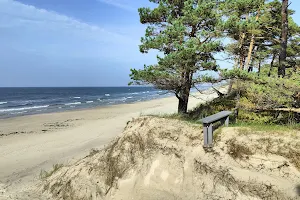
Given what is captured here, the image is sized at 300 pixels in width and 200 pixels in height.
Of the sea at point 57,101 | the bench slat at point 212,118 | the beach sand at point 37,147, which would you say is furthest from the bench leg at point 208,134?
the beach sand at point 37,147

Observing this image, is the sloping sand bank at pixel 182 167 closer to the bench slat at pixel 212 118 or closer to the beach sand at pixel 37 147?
the bench slat at pixel 212 118

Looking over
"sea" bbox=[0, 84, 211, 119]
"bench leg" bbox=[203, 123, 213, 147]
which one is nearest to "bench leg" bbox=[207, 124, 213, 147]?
"bench leg" bbox=[203, 123, 213, 147]

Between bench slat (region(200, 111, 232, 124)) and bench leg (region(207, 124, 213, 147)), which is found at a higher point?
bench slat (region(200, 111, 232, 124))

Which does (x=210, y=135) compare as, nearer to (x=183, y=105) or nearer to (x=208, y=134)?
(x=208, y=134)

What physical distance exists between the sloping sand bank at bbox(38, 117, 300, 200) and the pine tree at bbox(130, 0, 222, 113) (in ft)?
7.01

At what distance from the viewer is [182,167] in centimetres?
746

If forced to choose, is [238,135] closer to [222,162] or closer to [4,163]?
[222,162]

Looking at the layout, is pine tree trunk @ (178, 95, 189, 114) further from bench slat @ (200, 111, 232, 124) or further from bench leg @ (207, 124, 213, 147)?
bench leg @ (207, 124, 213, 147)

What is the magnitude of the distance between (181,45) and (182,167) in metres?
4.39

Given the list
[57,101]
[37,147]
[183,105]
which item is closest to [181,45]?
[183,105]

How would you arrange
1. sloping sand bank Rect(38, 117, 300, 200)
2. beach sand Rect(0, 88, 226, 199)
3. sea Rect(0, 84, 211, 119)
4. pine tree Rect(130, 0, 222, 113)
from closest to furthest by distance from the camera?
sloping sand bank Rect(38, 117, 300, 200), pine tree Rect(130, 0, 222, 113), beach sand Rect(0, 88, 226, 199), sea Rect(0, 84, 211, 119)

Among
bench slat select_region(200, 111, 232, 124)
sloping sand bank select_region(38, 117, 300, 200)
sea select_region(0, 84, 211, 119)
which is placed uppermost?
bench slat select_region(200, 111, 232, 124)

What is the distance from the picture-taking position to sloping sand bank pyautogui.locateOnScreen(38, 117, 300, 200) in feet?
20.7

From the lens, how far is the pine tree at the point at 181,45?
375 inches
